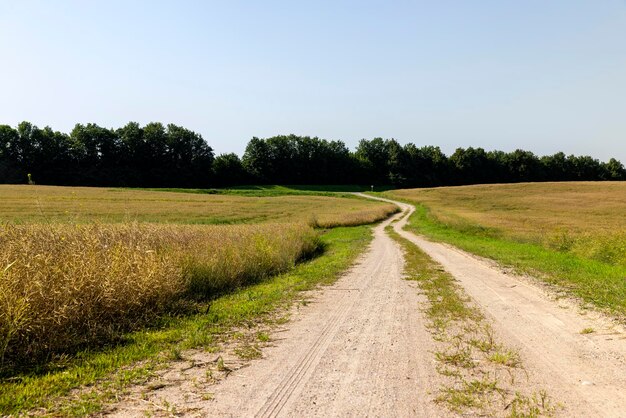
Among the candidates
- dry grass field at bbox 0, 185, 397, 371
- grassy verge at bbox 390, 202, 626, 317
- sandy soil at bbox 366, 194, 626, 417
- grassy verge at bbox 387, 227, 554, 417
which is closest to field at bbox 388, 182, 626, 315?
grassy verge at bbox 390, 202, 626, 317

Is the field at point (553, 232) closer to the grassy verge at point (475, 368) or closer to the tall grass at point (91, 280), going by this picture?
the grassy verge at point (475, 368)

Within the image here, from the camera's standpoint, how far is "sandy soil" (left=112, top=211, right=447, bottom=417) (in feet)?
14.9

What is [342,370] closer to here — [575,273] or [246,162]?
[575,273]

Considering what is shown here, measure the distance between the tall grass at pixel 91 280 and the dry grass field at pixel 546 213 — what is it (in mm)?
17552

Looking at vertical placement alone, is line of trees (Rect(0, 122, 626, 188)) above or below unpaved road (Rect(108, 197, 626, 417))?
above

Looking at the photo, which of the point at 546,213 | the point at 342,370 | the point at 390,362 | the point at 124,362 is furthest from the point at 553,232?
the point at 124,362

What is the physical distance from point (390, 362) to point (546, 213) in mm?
61063

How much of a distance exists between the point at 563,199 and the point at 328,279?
76714 millimetres

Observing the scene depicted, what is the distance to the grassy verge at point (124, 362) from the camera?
475 cm

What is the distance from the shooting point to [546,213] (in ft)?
192

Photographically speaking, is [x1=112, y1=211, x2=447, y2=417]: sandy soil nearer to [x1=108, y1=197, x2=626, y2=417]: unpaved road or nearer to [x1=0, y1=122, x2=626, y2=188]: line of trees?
[x1=108, y1=197, x2=626, y2=417]: unpaved road

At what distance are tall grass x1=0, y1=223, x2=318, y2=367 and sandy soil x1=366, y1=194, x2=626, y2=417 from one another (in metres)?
6.84

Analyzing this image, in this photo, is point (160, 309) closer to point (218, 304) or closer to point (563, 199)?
point (218, 304)

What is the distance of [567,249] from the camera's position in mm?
23016
